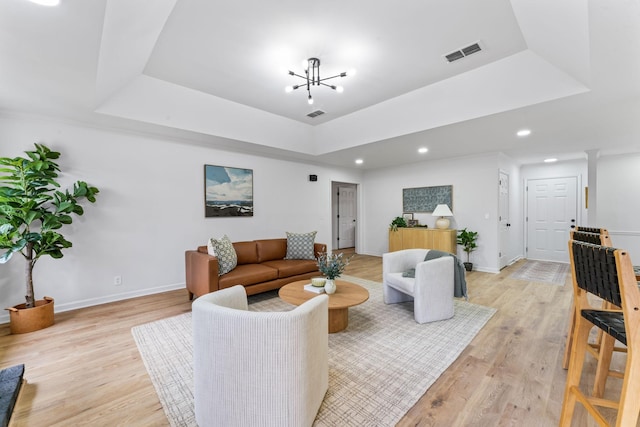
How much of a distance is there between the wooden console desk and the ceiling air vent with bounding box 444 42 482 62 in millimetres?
3476

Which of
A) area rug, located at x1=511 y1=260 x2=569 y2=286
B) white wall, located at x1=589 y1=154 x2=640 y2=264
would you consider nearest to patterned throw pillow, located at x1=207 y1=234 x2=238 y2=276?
area rug, located at x1=511 y1=260 x2=569 y2=286

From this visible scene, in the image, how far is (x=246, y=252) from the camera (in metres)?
4.19

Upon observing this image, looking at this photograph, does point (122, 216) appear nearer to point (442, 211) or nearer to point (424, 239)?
point (424, 239)

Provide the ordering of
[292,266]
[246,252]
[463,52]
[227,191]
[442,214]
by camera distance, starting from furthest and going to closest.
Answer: [442,214], [227,191], [246,252], [292,266], [463,52]

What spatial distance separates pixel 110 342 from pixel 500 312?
427 cm

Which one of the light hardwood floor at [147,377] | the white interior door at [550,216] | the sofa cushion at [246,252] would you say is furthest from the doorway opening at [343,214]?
the light hardwood floor at [147,377]

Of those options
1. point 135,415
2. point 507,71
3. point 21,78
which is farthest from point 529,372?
point 21,78

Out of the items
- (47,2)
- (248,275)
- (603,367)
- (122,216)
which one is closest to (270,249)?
(248,275)

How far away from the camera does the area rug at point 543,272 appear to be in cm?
471

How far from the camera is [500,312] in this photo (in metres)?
3.30

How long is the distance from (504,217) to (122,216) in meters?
6.87

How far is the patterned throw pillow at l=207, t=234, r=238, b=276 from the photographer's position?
346 cm

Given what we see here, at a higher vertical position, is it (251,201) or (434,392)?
(251,201)

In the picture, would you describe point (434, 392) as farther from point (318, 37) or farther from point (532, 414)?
point (318, 37)
